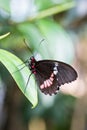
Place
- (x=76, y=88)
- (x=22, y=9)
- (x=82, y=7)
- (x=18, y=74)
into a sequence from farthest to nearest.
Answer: (x=76, y=88), (x=82, y=7), (x=22, y=9), (x=18, y=74)

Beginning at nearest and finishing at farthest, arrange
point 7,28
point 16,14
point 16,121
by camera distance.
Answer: point 7,28
point 16,14
point 16,121

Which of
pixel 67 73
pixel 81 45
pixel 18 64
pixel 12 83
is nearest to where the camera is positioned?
pixel 18 64

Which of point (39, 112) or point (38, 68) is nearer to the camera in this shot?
point (38, 68)

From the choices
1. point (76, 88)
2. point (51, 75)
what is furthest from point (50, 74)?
point (76, 88)

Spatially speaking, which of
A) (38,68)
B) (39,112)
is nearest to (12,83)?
(39,112)

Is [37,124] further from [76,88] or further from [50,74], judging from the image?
[50,74]

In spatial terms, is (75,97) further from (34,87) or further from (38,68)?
(34,87)
